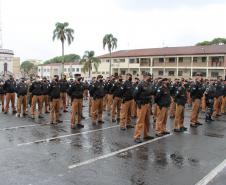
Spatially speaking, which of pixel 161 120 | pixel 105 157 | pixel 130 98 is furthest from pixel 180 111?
pixel 105 157

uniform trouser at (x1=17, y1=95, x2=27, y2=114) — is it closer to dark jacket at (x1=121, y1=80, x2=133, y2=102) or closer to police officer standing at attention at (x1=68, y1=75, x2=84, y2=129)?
police officer standing at attention at (x1=68, y1=75, x2=84, y2=129)

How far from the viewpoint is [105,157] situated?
8172 millimetres

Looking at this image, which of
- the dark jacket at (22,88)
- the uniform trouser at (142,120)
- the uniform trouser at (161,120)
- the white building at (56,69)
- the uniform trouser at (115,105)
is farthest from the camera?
the white building at (56,69)

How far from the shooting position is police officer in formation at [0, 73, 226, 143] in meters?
10.6

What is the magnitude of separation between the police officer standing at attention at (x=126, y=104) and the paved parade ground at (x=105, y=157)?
17.6 inches

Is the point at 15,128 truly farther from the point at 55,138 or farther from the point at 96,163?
the point at 96,163

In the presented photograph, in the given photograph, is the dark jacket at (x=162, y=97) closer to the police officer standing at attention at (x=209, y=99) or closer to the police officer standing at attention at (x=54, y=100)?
the police officer standing at attention at (x=54, y=100)

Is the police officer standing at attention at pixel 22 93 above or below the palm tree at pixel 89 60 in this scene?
below

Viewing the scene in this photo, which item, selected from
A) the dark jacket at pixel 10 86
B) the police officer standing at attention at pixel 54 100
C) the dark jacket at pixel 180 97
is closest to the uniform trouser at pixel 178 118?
the dark jacket at pixel 180 97

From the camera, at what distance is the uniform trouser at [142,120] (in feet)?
33.2

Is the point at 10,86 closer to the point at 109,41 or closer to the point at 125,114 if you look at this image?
the point at 125,114

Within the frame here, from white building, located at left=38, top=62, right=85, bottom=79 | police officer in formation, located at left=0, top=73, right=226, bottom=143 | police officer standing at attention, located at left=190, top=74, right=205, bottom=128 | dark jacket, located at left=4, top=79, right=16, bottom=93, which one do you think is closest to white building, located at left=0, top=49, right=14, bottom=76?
white building, located at left=38, top=62, right=85, bottom=79

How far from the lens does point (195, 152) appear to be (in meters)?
8.91

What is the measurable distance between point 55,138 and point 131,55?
54.0 m
